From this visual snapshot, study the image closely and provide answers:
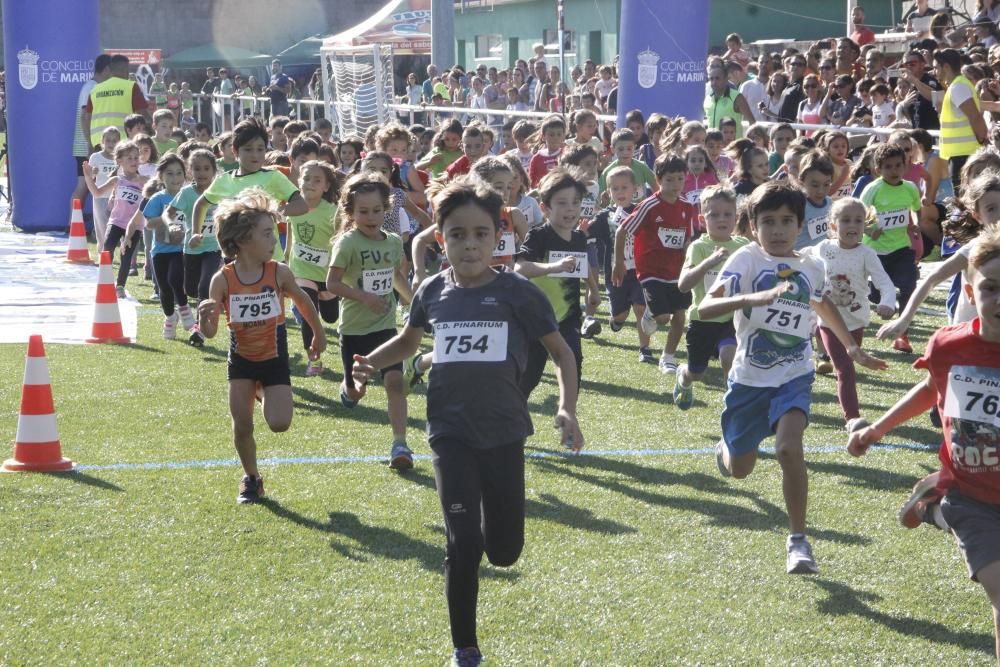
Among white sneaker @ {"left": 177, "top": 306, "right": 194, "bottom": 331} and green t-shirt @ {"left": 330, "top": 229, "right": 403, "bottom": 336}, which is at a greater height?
green t-shirt @ {"left": 330, "top": 229, "right": 403, "bottom": 336}

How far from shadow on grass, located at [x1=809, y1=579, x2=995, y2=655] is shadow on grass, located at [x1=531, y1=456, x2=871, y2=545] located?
0.71 meters

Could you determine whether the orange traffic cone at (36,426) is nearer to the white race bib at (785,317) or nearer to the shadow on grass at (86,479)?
the shadow on grass at (86,479)

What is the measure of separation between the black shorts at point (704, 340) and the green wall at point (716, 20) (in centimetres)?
2765

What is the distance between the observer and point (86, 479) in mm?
7719

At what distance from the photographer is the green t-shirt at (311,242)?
1063 centimetres

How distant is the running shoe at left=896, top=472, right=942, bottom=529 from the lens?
4656 millimetres

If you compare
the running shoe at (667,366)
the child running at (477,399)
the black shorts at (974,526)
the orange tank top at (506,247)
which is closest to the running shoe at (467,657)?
the child running at (477,399)

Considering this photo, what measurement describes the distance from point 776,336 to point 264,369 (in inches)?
103

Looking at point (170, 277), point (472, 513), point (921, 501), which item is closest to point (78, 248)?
point (170, 277)

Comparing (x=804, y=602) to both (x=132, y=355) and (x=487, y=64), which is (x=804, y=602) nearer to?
(x=132, y=355)

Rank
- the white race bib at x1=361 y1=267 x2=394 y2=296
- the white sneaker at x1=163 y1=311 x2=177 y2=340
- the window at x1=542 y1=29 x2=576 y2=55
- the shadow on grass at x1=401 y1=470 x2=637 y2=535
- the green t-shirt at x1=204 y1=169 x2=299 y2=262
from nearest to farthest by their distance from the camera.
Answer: the shadow on grass at x1=401 y1=470 x2=637 y2=535, the white race bib at x1=361 y1=267 x2=394 y2=296, the green t-shirt at x1=204 y1=169 x2=299 y2=262, the white sneaker at x1=163 y1=311 x2=177 y2=340, the window at x1=542 y1=29 x2=576 y2=55

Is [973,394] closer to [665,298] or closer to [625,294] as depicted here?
[665,298]

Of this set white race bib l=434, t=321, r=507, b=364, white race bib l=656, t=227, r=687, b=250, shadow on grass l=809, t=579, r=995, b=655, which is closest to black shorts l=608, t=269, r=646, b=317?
white race bib l=656, t=227, r=687, b=250

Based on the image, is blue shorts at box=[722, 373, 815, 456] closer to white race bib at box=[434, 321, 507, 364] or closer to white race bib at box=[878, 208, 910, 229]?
white race bib at box=[434, 321, 507, 364]
